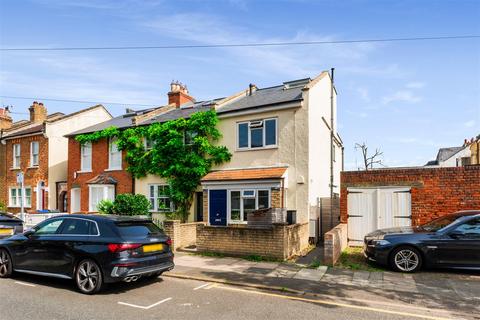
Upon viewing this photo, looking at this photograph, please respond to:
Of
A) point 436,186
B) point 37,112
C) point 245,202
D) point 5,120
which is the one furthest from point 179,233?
point 5,120

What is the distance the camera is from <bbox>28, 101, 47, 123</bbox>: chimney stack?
94.1 ft

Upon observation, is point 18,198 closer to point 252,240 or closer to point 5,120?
point 5,120

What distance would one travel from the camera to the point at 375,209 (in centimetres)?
1287

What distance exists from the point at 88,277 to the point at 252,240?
5.33 m

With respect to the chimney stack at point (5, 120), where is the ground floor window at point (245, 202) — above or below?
below

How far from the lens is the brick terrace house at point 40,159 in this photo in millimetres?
24031

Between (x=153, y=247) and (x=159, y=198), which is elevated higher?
(x=159, y=198)

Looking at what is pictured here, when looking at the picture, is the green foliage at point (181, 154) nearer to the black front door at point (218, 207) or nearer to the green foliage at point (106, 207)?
the black front door at point (218, 207)

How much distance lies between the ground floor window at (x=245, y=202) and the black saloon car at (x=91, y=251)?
24.3ft

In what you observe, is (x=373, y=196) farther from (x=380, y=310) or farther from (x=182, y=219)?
(x=182, y=219)

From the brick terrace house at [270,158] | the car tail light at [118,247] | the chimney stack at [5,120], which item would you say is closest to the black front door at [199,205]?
the brick terrace house at [270,158]

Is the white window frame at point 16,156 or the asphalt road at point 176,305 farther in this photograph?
the white window frame at point 16,156

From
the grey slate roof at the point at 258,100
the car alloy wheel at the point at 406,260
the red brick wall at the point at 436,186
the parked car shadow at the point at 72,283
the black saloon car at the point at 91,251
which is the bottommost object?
the parked car shadow at the point at 72,283

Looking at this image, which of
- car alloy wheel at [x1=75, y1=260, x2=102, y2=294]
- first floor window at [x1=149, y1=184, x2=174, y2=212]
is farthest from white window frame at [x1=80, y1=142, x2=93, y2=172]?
car alloy wheel at [x1=75, y1=260, x2=102, y2=294]
